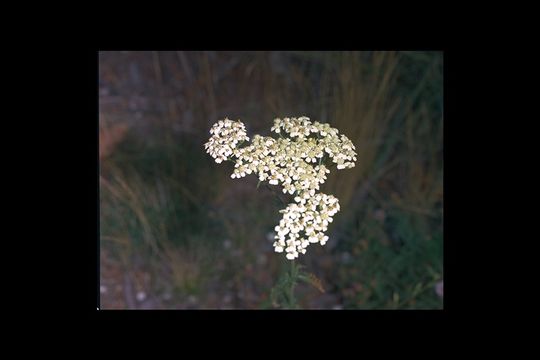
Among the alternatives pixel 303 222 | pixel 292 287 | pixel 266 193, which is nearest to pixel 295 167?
pixel 303 222

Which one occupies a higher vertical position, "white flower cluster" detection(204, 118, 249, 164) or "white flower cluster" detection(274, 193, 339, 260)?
"white flower cluster" detection(204, 118, 249, 164)

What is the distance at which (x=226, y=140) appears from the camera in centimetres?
182

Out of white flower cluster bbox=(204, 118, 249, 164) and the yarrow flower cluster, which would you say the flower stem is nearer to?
the yarrow flower cluster

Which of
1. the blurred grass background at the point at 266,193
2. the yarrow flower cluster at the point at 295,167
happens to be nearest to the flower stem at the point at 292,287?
the yarrow flower cluster at the point at 295,167

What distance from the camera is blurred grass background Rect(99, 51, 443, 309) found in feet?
9.43

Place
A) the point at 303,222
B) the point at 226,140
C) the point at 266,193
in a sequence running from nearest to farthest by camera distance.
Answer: the point at 303,222 → the point at 226,140 → the point at 266,193

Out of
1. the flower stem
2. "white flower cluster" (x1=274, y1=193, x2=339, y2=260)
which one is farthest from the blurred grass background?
"white flower cluster" (x1=274, y1=193, x2=339, y2=260)

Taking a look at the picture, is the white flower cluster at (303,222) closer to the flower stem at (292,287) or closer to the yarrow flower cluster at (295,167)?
the yarrow flower cluster at (295,167)

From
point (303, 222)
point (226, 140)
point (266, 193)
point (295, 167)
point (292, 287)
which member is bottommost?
point (292, 287)

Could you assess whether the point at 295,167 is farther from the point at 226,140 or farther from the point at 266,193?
the point at 266,193

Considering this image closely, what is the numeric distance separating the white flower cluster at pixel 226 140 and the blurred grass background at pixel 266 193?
985 mm

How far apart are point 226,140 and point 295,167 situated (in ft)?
0.79

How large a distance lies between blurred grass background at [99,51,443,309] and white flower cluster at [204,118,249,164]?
3.23 feet

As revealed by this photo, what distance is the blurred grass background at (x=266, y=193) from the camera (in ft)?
9.43
